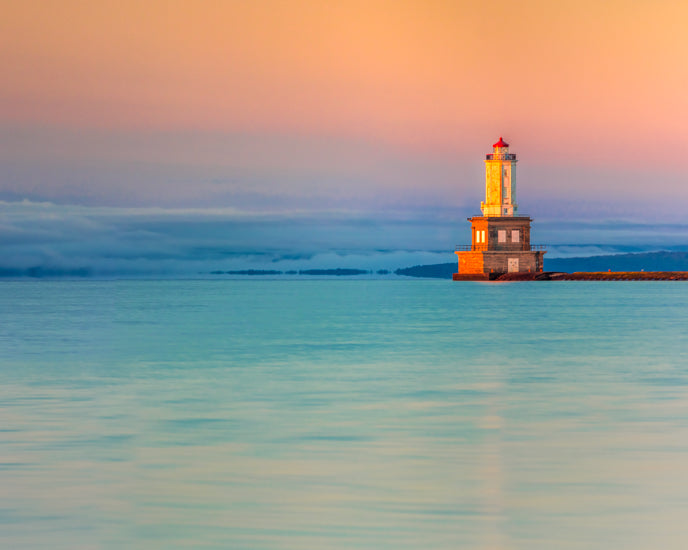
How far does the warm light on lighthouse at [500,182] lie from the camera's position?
9231cm

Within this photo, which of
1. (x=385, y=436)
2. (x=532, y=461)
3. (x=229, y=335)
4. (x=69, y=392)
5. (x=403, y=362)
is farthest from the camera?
(x=229, y=335)

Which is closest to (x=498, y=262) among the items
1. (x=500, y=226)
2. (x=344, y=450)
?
(x=500, y=226)

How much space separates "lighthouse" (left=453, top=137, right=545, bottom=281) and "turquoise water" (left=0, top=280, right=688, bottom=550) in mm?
70013

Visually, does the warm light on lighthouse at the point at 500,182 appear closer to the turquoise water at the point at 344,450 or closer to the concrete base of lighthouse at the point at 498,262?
the concrete base of lighthouse at the point at 498,262

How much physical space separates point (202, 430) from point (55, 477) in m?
3.18

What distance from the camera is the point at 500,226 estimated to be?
93062 millimetres

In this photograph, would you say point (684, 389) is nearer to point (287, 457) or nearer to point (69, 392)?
point (287, 457)

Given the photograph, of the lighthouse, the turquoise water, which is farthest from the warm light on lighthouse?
the turquoise water

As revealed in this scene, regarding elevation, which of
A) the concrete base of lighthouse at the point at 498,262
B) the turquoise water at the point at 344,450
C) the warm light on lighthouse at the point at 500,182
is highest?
the warm light on lighthouse at the point at 500,182

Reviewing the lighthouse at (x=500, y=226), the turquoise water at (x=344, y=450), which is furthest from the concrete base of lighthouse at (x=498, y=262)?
the turquoise water at (x=344, y=450)

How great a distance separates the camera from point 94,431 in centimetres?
1159

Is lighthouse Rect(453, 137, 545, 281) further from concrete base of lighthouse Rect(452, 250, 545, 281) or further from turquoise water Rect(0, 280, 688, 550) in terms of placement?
turquoise water Rect(0, 280, 688, 550)

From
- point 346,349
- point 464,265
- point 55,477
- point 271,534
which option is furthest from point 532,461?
point 464,265

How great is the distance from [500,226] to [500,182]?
453 centimetres
